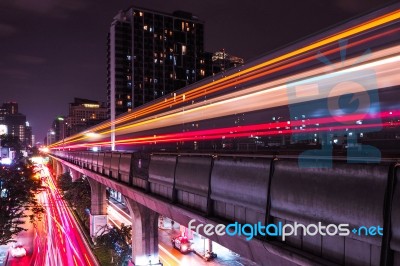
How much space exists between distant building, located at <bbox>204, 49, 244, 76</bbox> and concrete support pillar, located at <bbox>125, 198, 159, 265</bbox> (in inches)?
4351

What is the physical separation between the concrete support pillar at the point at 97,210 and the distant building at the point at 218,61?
314 ft

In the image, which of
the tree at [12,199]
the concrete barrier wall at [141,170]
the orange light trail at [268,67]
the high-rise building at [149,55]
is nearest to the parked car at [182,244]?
the tree at [12,199]

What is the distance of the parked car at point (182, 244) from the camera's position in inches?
1346

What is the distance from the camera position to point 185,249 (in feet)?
112

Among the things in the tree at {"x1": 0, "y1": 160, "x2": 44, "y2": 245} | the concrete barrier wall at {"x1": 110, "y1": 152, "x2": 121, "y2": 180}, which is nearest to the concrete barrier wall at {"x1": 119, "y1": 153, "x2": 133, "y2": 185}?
the concrete barrier wall at {"x1": 110, "y1": 152, "x2": 121, "y2": 180}

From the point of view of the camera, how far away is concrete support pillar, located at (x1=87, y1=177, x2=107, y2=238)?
126 ft

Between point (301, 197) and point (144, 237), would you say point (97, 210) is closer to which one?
point (144, 237)

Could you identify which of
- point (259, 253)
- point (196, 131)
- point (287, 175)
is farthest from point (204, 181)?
point (196, 131)

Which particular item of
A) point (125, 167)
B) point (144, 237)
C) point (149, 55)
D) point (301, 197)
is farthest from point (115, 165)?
point (149, 55)

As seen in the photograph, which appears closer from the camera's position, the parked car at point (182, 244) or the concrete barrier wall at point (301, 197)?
the concrete barrier wall at point (301, 197)

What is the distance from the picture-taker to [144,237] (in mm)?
25750

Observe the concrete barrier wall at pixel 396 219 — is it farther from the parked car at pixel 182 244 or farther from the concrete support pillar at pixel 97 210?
the concrete support pillar at pixel 97 210

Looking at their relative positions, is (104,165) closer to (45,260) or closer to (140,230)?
(140,230)

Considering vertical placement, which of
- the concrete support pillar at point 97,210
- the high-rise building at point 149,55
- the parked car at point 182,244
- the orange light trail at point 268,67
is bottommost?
the parked car at point 182,244
